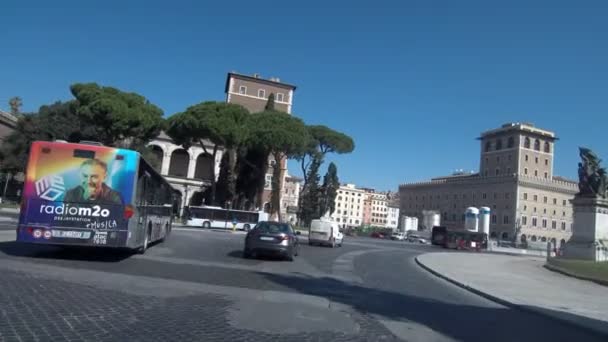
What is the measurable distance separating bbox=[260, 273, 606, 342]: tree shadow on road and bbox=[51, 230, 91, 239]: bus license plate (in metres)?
4.22

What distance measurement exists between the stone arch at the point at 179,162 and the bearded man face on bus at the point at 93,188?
66.0 m

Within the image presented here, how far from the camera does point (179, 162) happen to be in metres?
77.1

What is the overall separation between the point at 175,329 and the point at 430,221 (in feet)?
350

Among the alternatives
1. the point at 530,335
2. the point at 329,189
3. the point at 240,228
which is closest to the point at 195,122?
the point at 240,228

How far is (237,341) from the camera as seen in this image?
5633 mm

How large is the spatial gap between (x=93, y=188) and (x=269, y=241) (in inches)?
257

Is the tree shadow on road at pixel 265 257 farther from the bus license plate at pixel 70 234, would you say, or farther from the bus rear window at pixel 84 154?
the bus rear window at pixel 84 154

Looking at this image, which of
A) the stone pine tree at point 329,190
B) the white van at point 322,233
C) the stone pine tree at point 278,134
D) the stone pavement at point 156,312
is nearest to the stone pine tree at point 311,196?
the stone pine tree at point 329,190

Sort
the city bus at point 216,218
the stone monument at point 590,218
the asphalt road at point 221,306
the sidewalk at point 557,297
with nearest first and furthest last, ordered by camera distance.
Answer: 1. the asphalt road at point 221,306
2. the sidewalk at point 557,297
3. the stone monument at point 590,218
4. the city bus at point 216,218

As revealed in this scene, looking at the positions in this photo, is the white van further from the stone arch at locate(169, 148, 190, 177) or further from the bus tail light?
the stone arch at locate(169, 148, 190, 177)

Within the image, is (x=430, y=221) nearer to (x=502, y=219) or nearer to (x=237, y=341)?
(x=502, y=219)

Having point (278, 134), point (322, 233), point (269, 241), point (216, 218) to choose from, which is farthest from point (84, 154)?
point (278, 134)

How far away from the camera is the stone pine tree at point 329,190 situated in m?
76.8

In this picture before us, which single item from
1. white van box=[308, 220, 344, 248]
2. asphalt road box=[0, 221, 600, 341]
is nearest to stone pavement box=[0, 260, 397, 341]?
asphalt road box=[0, 221, 600, 341]
